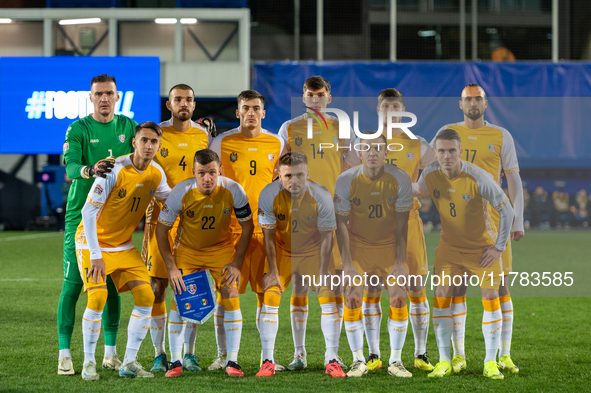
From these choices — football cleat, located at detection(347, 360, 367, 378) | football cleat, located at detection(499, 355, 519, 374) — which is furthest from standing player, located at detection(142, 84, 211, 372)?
football cleat, located at detection(499, 355, 519, 374)

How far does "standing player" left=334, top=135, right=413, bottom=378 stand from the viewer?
4.45 m

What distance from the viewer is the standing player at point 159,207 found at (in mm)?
4555

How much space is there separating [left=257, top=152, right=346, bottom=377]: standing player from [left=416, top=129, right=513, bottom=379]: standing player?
0.77 metres

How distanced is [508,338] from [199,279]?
2305mm

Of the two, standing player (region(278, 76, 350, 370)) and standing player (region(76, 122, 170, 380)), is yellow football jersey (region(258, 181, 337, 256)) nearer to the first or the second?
standing player (region(278, 76, 350, 370))

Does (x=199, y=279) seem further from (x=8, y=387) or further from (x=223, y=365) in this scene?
(x=8, y=387)

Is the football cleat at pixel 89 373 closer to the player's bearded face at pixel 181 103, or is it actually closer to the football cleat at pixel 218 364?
the football cleat at pixel 218 364

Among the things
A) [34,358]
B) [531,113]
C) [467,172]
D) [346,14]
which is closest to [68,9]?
[346,14]

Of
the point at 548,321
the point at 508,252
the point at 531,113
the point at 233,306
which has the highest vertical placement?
the point at 531,113

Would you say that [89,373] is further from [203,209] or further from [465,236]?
[465,236]

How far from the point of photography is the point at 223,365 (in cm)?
462

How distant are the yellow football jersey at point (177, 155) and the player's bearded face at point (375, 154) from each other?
4.22ft

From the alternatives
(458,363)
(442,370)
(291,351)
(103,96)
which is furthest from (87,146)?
(458,363)

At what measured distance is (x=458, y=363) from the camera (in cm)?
456
